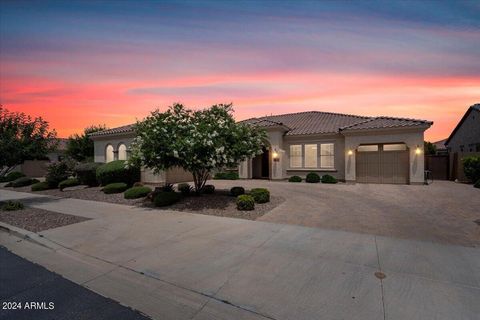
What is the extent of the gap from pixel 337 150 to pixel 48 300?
19108 mm

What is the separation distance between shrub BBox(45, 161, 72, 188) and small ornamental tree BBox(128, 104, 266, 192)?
11.8m

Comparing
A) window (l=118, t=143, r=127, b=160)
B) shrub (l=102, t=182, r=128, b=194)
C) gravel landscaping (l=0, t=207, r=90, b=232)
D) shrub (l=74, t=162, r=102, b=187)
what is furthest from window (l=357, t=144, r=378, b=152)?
shrub (l=74, t=162, r=102, b=187)

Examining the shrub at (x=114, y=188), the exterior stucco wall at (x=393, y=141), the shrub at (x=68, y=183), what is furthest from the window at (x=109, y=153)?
the exterior stucco wall at (x=393, y=141)

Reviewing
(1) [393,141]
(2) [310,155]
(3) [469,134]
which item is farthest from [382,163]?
(3) [469,134]

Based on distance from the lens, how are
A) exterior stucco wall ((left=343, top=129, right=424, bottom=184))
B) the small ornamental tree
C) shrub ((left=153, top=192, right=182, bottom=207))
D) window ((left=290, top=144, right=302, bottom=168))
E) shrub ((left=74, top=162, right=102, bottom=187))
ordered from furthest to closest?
1. window ((left=290, top=144, right=302, bottom=168))
2. shrub ((left=74, top=162, right=102, bottom=187))
3. exterior stucco wall ((left=343, top=129, right=424, bottom=184))
4. shrub ((left=153, top=192, right=182, bottom=207))
5. the small ornamental tree

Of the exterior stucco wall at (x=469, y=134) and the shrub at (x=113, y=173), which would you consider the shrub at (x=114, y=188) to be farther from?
the exterior stucco wall at (x=469, y=134)

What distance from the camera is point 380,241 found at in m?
6.48

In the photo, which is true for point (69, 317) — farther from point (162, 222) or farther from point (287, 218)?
point (287, 218)

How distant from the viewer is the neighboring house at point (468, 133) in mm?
21866

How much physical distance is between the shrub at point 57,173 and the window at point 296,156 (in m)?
17.7

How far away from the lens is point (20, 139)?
12.3 meters

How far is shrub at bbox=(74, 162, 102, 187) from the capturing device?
60.8ft

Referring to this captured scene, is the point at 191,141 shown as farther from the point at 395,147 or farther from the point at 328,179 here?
the point at 395,147

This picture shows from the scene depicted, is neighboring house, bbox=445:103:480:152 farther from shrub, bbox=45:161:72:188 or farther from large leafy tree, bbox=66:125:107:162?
large leafy tree, bbox=66:125:107:162
